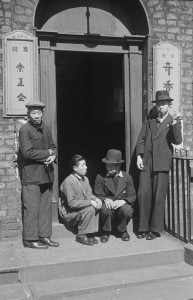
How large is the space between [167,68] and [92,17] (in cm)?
138

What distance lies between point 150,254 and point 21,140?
2114mm

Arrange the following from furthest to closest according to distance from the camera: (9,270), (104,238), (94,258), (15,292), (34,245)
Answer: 1. (104,238)
2. (34,245)
3. (94,258)
4. (9,270)
5. (15,292)

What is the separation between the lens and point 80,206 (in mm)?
5297

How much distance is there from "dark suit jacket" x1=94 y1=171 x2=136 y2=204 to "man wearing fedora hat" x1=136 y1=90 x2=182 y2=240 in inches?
6.0

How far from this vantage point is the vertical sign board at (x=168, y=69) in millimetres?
6094

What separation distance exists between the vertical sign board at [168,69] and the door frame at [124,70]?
0.15 meters

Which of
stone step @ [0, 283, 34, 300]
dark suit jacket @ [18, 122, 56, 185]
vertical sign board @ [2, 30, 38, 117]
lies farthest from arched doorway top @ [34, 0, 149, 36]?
stone step @ [0, 283, 34, 300]

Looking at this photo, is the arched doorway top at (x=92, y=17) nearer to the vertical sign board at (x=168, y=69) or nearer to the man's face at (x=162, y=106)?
the vertical sign board at (x=168, y=69)

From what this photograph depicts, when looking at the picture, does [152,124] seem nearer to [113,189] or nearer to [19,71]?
[113,189]

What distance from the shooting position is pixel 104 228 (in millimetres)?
5336

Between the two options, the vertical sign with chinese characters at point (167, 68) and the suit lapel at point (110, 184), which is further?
the vertical sign with chinese characters at point (167, 68)

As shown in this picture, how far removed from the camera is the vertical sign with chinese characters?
6.09 meters

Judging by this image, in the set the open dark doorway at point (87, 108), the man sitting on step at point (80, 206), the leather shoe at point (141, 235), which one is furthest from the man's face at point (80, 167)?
the open dark doorway at point (87, 108)

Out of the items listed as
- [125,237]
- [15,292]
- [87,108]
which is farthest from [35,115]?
[87,108]
